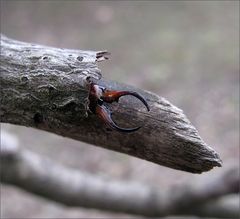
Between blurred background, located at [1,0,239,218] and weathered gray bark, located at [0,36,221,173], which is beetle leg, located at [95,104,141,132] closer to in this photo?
weathered gray bark, located at [0,36,221,173]

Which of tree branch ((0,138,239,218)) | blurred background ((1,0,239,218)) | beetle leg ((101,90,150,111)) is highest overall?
blurred background ((1,0,239,218))

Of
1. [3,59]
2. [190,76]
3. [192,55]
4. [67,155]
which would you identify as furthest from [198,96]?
[3,59]

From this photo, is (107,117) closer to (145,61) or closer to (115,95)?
(115,95)

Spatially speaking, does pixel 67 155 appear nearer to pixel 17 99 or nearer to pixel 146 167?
pixel 146 167

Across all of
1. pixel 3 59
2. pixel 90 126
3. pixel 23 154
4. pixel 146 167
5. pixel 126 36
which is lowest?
pixel 90 126

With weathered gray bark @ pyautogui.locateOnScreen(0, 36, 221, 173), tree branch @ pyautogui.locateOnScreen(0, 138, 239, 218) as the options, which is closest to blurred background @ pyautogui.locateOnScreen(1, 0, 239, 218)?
tree branch @ pyautogui.locateOnScreen(0, 138, 239, 218)

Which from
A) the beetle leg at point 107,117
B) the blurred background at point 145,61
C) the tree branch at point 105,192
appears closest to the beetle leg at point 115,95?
the beetle leg at point 107,117
